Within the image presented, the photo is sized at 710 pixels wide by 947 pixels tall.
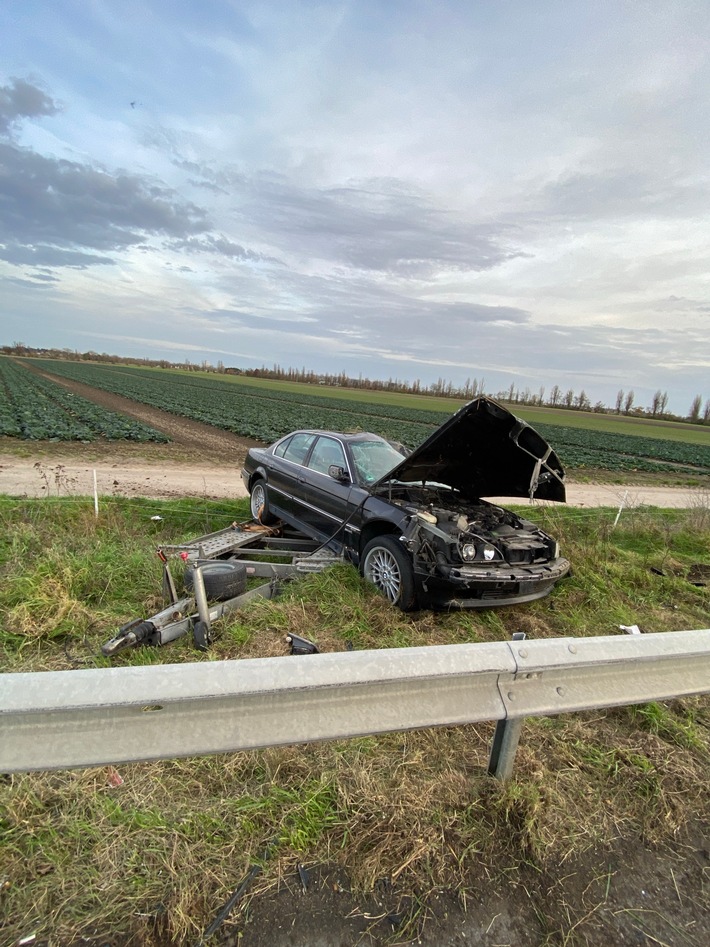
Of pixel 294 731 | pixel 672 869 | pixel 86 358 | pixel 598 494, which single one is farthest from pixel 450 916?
pixel 86 358

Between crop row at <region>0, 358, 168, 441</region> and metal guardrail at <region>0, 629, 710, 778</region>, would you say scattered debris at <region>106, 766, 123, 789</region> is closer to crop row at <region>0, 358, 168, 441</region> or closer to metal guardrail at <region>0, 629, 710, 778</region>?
metal guardrail at <region>0, 629, 710, 778</region>

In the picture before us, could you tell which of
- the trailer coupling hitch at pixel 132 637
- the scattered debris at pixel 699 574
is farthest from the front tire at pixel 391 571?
the scattered debris at pixel 699 574

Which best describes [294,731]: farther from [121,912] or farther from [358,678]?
[121,912]

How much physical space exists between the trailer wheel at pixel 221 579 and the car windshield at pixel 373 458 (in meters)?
1.74

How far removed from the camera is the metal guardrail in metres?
1.46

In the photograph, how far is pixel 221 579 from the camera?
14.2 ft

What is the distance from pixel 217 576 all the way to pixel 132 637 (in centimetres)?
109

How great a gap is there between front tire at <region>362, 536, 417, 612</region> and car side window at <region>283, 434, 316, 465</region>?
2171 mm

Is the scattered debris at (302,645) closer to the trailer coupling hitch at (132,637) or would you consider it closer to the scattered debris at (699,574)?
the trailer coupling hitch at (132,637)

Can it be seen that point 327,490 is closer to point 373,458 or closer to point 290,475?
point 373,458

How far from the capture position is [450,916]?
1.63 metres

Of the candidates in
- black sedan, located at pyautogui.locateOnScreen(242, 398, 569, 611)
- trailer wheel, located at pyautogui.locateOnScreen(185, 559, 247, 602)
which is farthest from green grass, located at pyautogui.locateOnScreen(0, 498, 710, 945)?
black sedan, located at pyautogui.locateOnScreen(242, 398, 569, 611)

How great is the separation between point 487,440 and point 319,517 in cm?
216

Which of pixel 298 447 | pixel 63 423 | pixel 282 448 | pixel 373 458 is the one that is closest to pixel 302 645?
pixel 373 458
